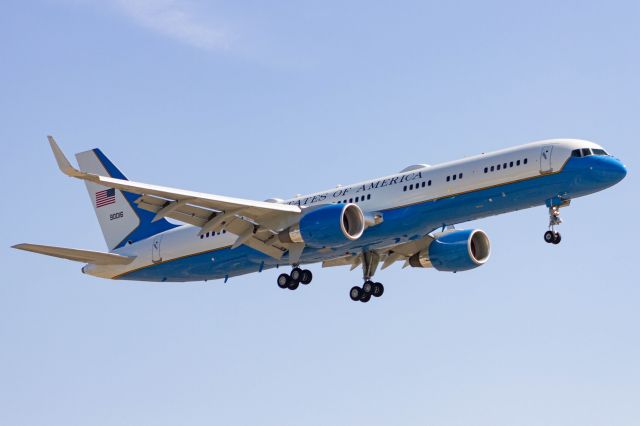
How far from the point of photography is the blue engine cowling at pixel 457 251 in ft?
192

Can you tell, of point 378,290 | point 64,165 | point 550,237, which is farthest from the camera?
point 378,290

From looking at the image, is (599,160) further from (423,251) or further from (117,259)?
(117,259)

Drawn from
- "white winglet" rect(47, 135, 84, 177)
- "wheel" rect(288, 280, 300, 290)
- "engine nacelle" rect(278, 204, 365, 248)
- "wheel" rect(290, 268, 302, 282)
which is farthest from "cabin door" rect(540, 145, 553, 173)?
"white winglet" rect(47, 135, 84, 177)

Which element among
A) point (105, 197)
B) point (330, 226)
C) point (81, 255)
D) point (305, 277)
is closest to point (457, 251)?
point (305, 277)

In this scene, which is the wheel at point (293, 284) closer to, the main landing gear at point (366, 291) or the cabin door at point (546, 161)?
the main landing gear at point (366, 291)

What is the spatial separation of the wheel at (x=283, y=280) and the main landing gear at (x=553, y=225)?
1236 cm

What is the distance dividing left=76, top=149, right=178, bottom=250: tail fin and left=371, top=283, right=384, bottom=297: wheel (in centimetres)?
1017

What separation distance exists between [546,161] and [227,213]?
13440 mm

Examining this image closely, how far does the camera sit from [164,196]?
49125 mm

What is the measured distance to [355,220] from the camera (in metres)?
52.1

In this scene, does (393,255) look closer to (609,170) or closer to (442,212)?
(442,212)

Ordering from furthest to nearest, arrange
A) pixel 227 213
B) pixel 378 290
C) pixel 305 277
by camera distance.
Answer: pixel 378 290 → pixel 305 277 → pixel 227 213

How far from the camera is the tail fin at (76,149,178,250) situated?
60906mm


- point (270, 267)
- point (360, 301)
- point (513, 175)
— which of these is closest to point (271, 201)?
point (270, 267)
